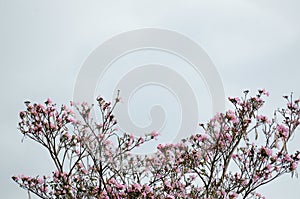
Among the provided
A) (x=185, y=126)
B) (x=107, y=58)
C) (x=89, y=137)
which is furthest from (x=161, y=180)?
(x=107, y=58)

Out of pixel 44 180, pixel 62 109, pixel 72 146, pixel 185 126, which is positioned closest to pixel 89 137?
pixel 72 146

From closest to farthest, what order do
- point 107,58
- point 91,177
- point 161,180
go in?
point 91,177, point 161,180, point 107,58

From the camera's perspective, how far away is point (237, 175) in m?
5.74

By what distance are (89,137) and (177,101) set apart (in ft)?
5.17

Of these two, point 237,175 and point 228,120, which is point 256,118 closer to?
point 228,120

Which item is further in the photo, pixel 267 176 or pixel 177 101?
pixel 177 101

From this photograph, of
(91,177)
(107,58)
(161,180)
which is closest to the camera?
(91,177)

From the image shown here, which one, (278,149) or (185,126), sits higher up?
(185,126)

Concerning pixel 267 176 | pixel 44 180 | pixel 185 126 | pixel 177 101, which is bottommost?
pixel 267 176

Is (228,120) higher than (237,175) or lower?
higher

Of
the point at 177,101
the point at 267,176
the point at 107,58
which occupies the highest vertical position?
the point at 107,58

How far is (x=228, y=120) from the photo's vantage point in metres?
5.62

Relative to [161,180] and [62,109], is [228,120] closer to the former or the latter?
[161,180]

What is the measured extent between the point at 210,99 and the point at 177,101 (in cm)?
56
